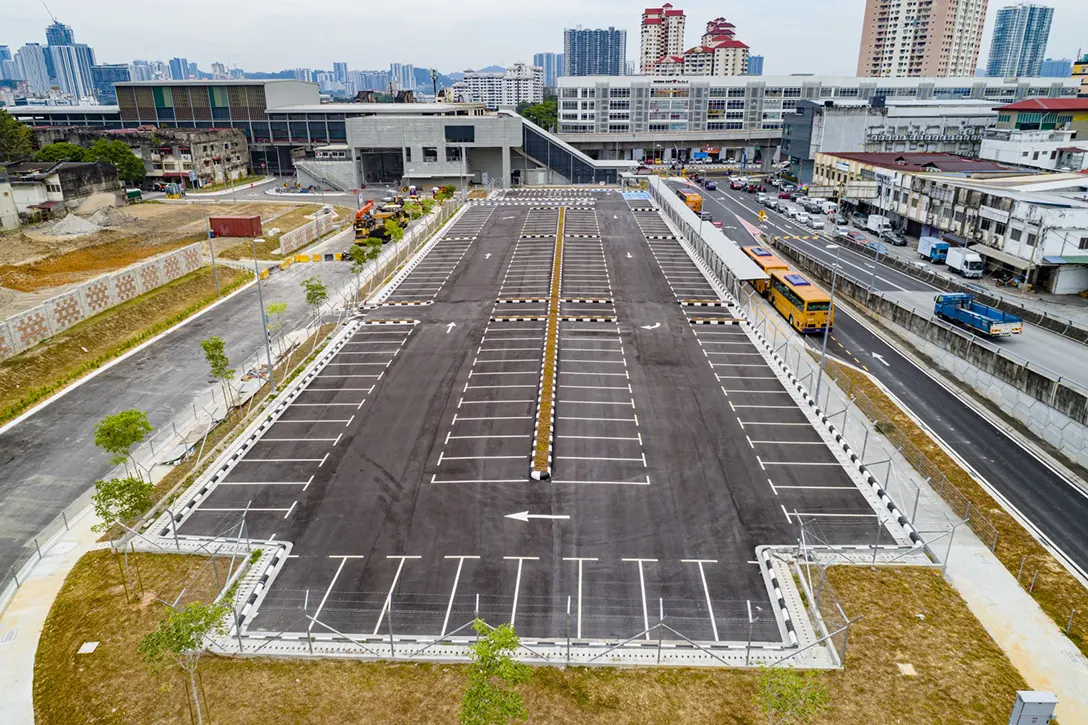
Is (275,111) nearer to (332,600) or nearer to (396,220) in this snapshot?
(396,220)

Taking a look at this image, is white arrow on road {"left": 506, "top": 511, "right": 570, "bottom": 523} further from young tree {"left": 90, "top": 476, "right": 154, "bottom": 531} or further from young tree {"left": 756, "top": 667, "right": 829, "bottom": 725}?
young tree {"left": 90, "top": 476, "right": 154, "bottom": 531}

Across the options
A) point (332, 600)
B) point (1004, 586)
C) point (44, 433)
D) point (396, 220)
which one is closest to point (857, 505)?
point (1004, 586)

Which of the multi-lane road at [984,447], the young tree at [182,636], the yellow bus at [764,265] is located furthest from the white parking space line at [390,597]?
the yellow bus at [764,265]

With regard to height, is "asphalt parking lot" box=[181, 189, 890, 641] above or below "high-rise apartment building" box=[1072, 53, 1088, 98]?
below

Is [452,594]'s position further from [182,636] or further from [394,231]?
[394,231]

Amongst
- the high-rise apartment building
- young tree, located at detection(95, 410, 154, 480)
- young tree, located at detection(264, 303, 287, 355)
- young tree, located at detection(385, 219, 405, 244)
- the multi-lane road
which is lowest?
the multi-lane road

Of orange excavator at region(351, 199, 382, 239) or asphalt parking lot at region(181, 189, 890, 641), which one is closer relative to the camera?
asphalt parking lot at region(181, 189, 890, 641)

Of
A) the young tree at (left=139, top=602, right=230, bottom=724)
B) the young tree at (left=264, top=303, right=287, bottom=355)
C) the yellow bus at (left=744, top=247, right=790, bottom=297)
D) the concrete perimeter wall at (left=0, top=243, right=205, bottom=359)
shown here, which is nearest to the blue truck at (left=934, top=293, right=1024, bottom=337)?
the yellow bus at (left=744, top=247, right=790, bottom=297)

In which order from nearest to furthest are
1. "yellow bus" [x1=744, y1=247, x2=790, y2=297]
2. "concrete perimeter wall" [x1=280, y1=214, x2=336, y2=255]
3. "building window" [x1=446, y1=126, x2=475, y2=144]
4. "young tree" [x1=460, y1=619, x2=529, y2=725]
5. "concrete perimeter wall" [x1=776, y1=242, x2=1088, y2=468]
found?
"young tree" [x1=460, y1=619, x2=529, y2=725] < "concrete perimeter wall" [x1=776, y1=242, x2=1088, y2=468] < "yellow bus" [x1=744, y1=247, x2=790, y2=297] < "concrete perimeter wall" [x1=280, y1=214, x2=336, y2=255] < "building window" [x1=446, y1=126, x2=475, y2=144]

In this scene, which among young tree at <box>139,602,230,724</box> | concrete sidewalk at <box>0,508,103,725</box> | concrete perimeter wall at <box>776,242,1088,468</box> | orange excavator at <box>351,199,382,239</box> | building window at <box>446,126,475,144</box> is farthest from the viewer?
building window at <box>446,126,475,144</box>
